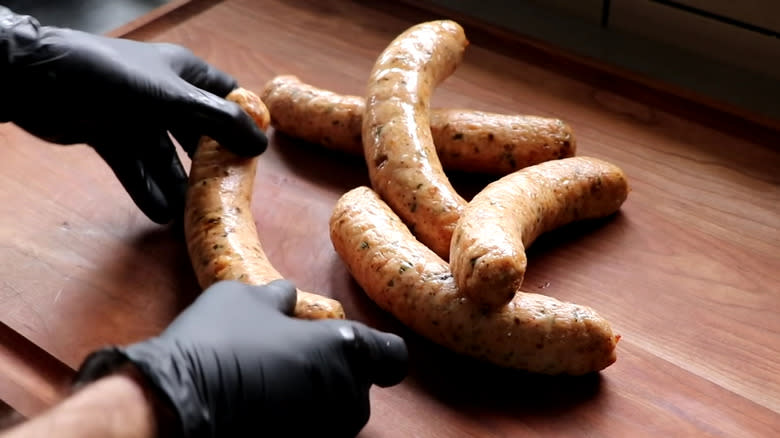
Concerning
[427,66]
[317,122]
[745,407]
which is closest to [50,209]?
[317,122]

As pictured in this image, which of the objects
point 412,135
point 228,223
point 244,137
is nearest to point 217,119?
point 244,137

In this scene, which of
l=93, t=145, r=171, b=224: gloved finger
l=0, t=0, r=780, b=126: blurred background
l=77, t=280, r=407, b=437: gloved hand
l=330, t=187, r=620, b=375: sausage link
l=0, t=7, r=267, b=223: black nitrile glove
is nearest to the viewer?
l=77, t=280, r=407, b=437: gloved hand

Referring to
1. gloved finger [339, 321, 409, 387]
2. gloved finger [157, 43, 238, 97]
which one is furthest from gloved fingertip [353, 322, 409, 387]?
gloved finger [157, 43, 238, 97]

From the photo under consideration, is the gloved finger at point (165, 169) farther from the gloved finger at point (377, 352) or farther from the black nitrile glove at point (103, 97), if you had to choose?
the gloved finger at point (377, 352)

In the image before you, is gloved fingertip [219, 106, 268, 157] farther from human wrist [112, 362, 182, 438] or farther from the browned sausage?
human wrist [112, 362, 182, 438]

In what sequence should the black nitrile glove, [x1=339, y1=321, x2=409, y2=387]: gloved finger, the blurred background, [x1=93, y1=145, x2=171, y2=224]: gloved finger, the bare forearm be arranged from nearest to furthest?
1. the bare forearm
2. [x1=339, y1=321, x2=409, y2=387]: gloved finger
3. the black nitrile glove
4. [x1=93, y1=145, x2=171, y2=224]: gloved finger
5. the blurred background

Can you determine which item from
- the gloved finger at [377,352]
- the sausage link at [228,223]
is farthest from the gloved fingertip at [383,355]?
the sausage link at [228,223]
